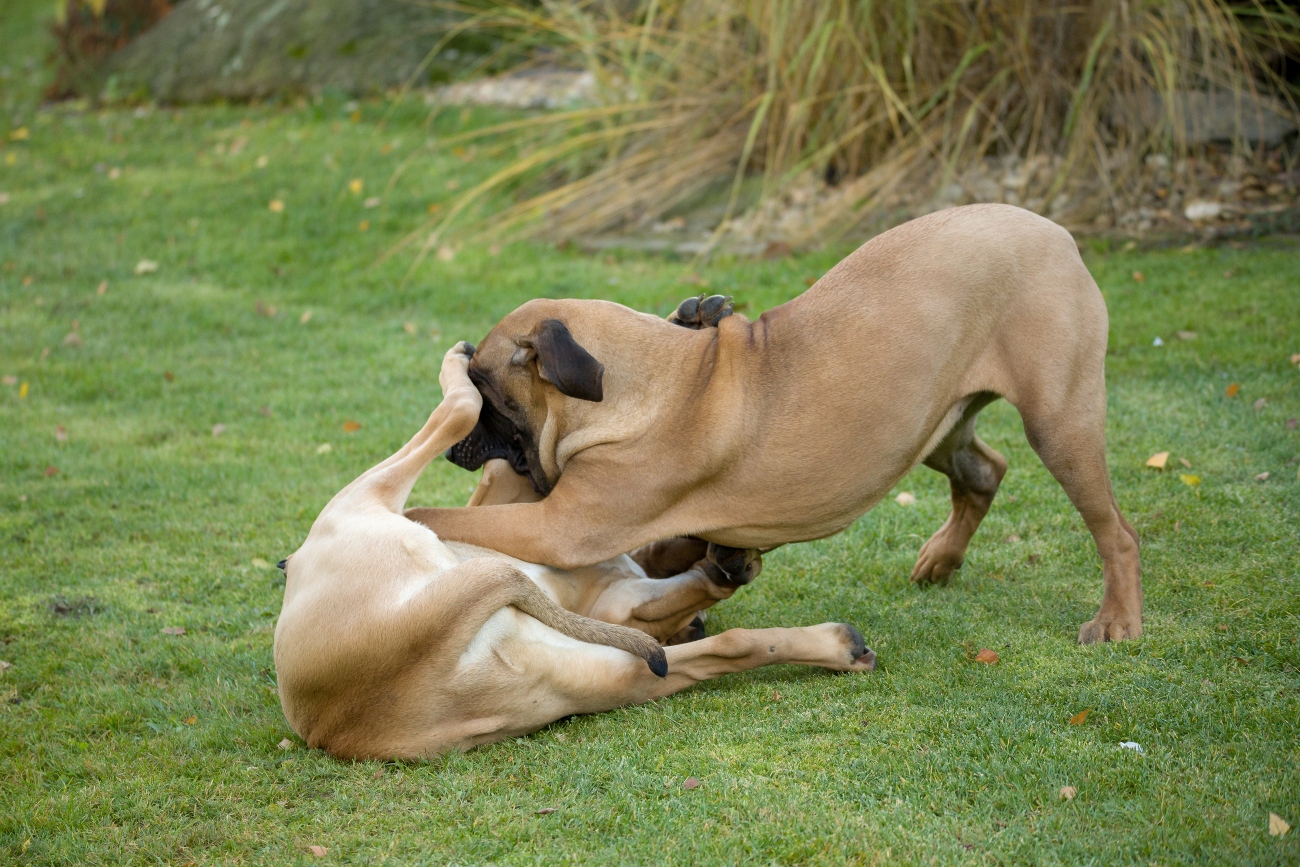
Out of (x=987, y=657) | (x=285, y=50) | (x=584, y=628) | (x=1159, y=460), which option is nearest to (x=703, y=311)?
(x=584, y=628)

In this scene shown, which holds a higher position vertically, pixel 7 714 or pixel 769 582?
pixel 7 714

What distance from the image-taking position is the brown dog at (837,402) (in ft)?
13.7

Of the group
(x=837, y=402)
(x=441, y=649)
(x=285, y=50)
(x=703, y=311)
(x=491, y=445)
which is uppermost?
(x=285, y=50)

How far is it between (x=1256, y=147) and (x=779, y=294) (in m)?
4.12

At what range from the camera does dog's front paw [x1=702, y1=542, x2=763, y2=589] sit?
14.7 feet

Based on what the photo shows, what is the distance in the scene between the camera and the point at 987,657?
14.1 feet

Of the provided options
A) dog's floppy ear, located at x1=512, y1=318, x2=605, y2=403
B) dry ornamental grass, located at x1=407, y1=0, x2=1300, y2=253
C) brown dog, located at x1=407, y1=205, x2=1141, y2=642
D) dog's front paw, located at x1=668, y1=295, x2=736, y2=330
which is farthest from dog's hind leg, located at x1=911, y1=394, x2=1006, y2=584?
dry ornamental grass, located at x1=407, y1=0, x2=1300, y2=253

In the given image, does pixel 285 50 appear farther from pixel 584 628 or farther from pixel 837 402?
pixel 584 628

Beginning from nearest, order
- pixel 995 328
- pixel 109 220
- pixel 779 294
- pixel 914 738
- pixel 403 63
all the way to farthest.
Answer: pixel 914 738
pixel 995 328
pixel 779 294
pixel 109 220
pixel 403 63

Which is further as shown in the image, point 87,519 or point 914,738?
point 87,519

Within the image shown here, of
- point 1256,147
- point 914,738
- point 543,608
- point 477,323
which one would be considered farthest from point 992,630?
point 1256,147

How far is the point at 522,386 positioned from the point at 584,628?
1.06m

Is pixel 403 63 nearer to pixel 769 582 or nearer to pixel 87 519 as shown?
pixel 87 519

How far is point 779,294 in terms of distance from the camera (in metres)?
8.73
